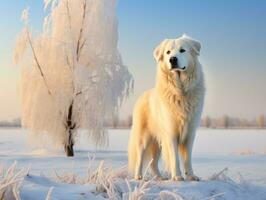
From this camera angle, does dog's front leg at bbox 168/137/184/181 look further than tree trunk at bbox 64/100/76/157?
No

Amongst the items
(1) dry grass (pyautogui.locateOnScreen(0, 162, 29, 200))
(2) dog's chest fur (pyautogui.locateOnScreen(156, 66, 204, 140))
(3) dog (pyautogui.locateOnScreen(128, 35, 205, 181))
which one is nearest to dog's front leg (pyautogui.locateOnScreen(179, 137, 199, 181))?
(3) dog (pyautogui.locateOnScreen(128, 35, 205, 181))

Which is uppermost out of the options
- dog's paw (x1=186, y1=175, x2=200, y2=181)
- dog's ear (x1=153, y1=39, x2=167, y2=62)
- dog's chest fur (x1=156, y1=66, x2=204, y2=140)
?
dog's ear (x1=153, y1=39, x2=167, y2=62)

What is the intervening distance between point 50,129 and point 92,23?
4.27 meters

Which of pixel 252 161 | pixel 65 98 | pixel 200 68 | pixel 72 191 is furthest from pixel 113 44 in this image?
pixel 72 191

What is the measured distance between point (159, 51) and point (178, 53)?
0.34m

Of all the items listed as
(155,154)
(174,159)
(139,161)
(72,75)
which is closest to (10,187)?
(174,159)

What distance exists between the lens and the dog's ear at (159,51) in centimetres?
593

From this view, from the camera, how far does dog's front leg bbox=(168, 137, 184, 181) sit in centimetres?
552

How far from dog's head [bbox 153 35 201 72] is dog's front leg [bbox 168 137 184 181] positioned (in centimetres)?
89

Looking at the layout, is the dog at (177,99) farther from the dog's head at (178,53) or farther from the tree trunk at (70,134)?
the tree trunk at (70,134)

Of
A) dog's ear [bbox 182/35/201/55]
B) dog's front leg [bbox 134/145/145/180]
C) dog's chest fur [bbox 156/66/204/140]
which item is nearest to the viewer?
dog's chest fur [bbox 156/66/204/140]

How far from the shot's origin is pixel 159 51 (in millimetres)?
5965

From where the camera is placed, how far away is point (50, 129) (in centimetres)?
1734

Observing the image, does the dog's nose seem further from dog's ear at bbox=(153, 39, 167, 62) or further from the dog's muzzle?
dog's ear at bbox=(153, 39, 167, 62)
